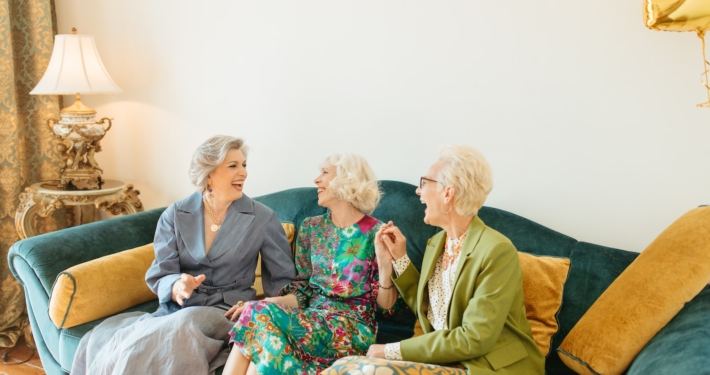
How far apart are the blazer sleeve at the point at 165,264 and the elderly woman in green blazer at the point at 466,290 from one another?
0.83m

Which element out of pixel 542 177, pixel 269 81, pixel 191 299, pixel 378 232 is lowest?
pixel 191 299

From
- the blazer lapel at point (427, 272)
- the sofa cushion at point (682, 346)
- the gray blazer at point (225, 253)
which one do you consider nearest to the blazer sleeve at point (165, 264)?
the gray blazer at point (225, 253)

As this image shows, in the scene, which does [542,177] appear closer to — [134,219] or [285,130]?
[285,130]

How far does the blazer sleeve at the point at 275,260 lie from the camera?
2.51 metres

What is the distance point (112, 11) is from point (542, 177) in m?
2.46

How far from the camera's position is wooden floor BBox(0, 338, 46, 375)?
3.10 m

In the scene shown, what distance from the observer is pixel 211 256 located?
2.46 m

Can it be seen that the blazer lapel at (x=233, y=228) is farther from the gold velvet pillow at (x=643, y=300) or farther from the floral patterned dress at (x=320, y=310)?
the gold velvet pillow at (x=643, y=300)

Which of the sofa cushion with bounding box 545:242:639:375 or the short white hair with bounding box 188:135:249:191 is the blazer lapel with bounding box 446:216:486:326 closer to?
the sofa cushion with bounding box 545:242:639:375

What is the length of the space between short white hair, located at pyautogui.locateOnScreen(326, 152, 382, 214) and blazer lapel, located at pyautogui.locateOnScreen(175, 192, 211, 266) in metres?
0.53

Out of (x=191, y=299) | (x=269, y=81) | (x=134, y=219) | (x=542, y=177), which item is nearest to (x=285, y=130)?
(x=269, y=81)

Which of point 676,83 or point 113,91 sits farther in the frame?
Result: point 113,91

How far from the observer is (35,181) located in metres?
3.62

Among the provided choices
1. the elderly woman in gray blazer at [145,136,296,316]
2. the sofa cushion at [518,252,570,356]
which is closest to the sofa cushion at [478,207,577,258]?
the sofa cushion at [518,252,570,356]
